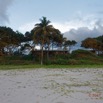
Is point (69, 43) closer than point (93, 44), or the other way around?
point (93, 44)

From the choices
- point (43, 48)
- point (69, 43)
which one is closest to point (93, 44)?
point (69, 43)

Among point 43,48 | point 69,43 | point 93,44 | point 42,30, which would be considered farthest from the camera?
point 69,43

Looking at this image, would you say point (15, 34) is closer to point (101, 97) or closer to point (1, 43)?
point (1, 43)

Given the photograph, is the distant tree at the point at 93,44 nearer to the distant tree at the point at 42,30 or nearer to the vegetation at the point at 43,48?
the vegetation at the point at 43,48

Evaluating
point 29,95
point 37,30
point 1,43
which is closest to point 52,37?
point 37,30

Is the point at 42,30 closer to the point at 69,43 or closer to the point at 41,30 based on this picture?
the point at 41,30

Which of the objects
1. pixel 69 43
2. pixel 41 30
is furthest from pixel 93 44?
pixel 41 30

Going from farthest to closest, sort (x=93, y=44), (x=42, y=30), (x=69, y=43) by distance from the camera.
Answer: (x=69, y=43) < (x=93, y=44) < (x=42, y=30)

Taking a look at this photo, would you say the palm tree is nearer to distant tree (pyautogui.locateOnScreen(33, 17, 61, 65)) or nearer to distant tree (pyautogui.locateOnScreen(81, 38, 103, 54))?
distant tree (pyautogui.locateOnScreen(33, 17, 61, 65))

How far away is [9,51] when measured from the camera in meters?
90.6

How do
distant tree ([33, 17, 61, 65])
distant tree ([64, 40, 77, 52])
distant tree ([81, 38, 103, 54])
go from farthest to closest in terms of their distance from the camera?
distant tree ([64, 40, 77, 52]) < distant tree ([81, 38, 103, 54]) < distant tree ([33, 17, 61, 65])

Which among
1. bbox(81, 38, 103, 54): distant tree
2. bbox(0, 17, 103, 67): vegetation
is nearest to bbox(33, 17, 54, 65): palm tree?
bbox(0, 17, 103, 67): vegetation

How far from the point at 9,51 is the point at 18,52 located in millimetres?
2963

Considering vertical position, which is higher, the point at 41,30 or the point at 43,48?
the point at 41,30
